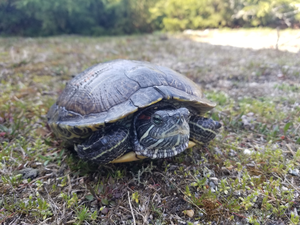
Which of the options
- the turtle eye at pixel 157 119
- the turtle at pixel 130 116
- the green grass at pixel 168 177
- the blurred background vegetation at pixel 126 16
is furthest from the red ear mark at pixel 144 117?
the blurred background vegetation at pixel 126 16

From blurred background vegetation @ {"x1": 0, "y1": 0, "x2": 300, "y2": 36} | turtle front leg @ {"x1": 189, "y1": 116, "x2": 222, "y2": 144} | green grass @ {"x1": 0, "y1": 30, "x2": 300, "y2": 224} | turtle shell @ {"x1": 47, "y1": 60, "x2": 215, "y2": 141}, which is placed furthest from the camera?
blurred background vegetation @ {"x1": 0, "y1": 0, "x2": 300, "y2": 36}

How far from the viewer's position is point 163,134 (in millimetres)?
1909

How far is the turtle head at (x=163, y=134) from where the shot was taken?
1876 mm

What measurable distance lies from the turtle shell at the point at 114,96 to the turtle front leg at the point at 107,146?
134mm

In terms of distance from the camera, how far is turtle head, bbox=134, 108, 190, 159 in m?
1.88

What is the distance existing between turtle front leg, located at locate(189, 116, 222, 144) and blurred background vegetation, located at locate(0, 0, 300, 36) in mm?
12685

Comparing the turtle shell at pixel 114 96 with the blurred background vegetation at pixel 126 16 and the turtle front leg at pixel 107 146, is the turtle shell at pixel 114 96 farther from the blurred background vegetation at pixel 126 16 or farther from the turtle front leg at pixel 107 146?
the blurred background vegetation at pixel 126 16

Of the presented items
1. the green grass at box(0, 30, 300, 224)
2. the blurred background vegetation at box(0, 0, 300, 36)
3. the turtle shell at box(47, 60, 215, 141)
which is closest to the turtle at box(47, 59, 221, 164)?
the turtle shell at box(47, 60, 215, 141)

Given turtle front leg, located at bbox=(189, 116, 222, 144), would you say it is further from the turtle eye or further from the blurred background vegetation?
the blurred background vegetation

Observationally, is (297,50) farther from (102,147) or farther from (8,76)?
(8,76)

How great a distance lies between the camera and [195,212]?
5.77 ft

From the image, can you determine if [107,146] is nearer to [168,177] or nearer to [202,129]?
[168,177]

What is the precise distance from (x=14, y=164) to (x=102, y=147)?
117 centimetres

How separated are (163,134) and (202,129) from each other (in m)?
0.61
